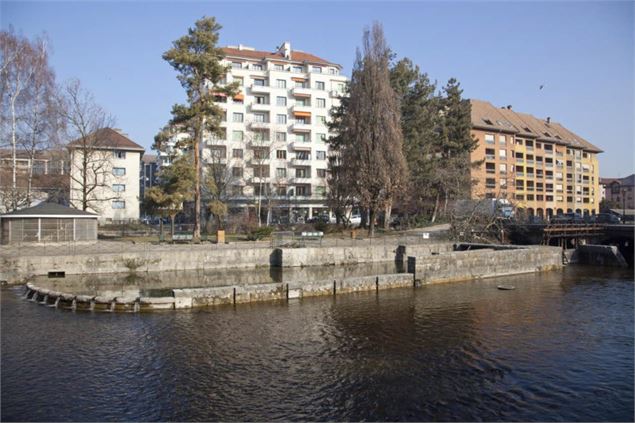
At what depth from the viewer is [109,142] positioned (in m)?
55.3

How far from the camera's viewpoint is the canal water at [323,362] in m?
10.8

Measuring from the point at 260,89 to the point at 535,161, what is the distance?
52164mm

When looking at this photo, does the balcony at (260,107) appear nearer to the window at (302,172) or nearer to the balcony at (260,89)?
the balcony at (260,89)

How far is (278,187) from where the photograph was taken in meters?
67.3

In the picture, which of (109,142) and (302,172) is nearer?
(109,142)

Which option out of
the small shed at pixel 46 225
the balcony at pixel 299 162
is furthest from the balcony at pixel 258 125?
the small shed at pixel 46 225

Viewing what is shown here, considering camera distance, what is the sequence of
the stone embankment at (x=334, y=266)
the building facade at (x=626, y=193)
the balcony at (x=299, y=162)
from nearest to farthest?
1. the stone embankment at (x=334, y=266)
2. the balcony at (x=299, y=162)
3. the building facade at (x=626, y=193)

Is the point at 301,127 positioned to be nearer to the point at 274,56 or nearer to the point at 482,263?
the point at 274,56

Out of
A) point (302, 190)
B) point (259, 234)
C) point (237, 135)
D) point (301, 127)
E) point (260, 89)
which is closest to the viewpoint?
point (259, 234)

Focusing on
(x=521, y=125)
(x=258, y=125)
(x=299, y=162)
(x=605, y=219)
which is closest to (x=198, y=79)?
(x=258, y=125)

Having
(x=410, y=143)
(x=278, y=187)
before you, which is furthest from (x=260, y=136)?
(x=410, y=143)

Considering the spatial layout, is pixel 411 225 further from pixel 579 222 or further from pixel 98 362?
pixel 98 362

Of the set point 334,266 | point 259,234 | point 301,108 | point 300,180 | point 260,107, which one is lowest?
point 334,266

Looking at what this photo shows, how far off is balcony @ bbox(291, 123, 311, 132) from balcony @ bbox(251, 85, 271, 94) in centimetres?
687
